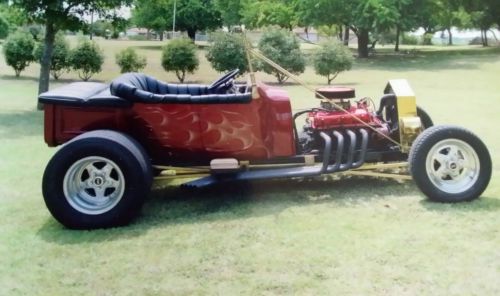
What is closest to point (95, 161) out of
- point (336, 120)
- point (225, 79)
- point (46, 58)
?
point (225, 79)

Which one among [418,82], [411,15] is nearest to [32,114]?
[418,82]

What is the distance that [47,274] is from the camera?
12.3ft

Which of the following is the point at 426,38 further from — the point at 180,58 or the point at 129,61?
the point at 129,61

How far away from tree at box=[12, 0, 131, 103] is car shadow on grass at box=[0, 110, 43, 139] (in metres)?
1.83

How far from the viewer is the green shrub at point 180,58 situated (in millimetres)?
21047

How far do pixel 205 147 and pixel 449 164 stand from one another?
2088 mm

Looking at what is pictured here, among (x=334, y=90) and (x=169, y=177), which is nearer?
(x=169, y=177)

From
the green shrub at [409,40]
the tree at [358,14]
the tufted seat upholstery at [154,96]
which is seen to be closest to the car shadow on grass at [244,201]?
the tufted seat upholstery at [154,96]

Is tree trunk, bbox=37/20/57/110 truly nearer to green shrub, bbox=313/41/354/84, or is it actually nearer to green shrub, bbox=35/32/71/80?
green shrub, bbox=35/32/71/80

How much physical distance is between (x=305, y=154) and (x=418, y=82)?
15290 mm

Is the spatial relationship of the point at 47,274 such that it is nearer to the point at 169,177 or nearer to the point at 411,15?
the point at 169,177

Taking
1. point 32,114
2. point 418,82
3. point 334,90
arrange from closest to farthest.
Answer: point 334,90, point 32,114, point 418,82

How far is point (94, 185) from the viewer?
15.7ft

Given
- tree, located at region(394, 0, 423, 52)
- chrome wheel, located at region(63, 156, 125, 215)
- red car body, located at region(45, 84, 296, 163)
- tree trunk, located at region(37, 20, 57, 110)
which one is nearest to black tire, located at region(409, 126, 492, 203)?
red car body, located at region(45, 84, 296, 163)
